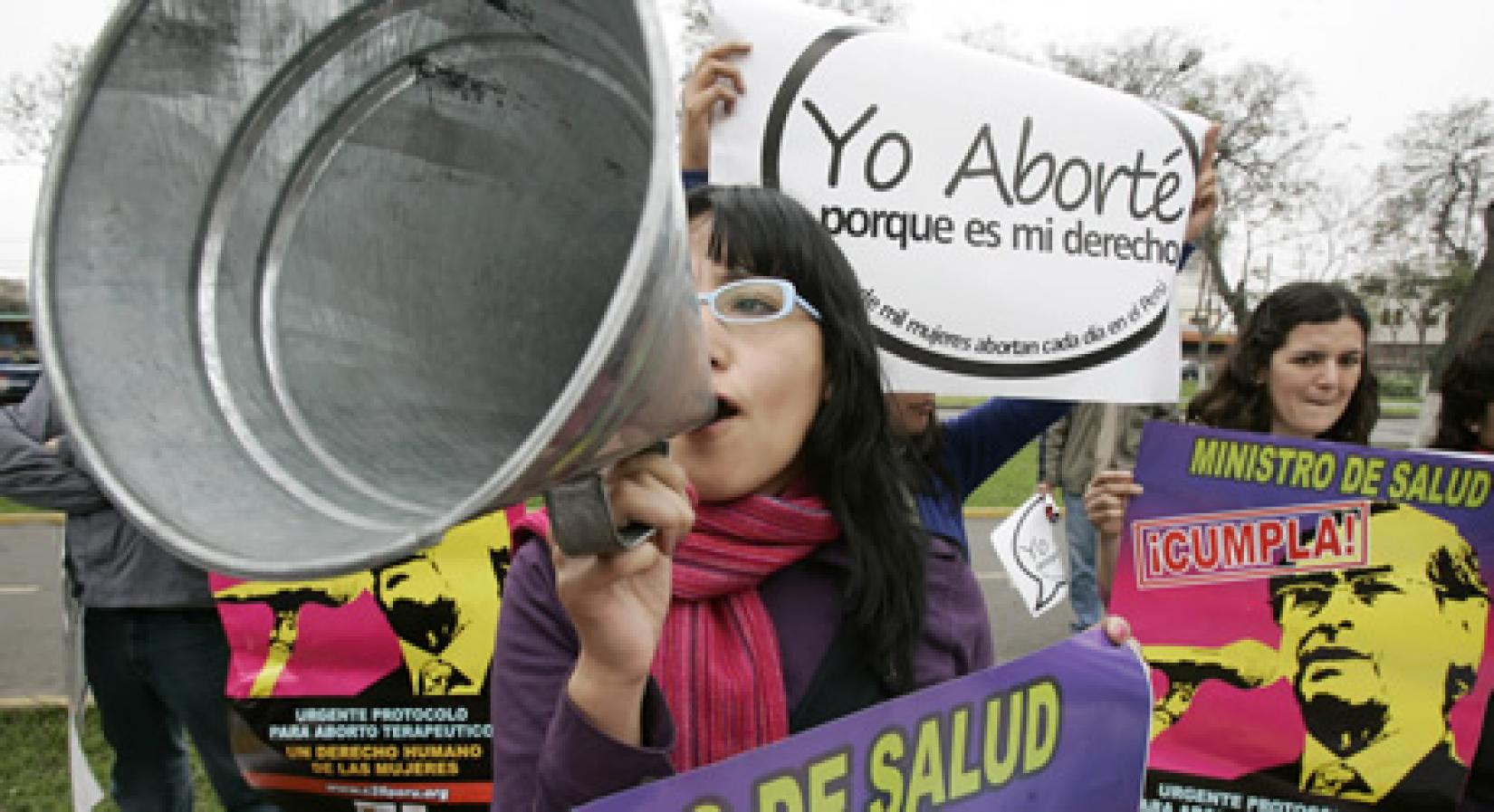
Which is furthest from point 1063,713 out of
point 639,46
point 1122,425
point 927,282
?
point 1122,425

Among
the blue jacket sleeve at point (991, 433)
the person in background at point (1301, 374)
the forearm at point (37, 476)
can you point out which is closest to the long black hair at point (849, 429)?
the blue jacket sleeve at point (991, 433)

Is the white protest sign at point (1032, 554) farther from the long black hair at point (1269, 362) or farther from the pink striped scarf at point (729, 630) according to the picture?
the pink striped scarf at point (729, 630)

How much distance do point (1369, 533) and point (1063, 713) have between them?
3.47 ft

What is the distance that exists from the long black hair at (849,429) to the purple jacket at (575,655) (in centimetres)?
4

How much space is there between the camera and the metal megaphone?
0.60m

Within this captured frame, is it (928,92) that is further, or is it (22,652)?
(22,652)

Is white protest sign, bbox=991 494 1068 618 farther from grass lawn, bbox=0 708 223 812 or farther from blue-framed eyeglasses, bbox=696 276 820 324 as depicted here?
grass lawn, bbox=0 708 223 812

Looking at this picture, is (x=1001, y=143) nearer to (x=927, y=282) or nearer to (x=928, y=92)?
(x=928, y=92)

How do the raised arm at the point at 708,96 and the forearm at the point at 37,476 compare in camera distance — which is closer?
the raised arm at the point at 708,96

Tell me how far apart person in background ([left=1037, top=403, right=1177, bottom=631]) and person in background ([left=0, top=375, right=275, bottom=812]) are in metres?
3.74

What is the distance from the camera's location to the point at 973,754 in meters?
1.14

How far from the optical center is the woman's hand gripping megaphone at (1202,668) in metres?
1.93

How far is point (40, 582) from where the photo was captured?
6.32m

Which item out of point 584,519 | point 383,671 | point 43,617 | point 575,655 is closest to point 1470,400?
point 575,655
